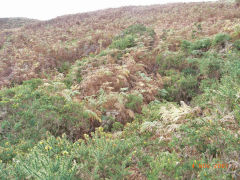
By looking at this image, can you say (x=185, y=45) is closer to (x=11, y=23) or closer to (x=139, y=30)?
(x=139, y=30)

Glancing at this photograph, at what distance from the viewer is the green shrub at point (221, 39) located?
26.3 feet

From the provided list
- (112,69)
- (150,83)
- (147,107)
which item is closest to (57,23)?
(112,69)

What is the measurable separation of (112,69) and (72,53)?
438 cm

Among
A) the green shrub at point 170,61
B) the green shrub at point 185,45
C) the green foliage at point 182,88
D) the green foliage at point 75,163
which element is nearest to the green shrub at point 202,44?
the green shrub at point 185,45

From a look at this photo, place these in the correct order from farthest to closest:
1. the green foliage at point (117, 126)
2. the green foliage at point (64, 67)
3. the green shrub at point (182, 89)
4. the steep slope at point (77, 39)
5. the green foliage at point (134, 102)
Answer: the green foliage at point (64, 67), the steep slope at point (77, 39), the green shrub at point (182, 89), the green foliage at point (134, 102), the green foliage at point (117, 126)

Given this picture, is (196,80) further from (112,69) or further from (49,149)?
(49,149)

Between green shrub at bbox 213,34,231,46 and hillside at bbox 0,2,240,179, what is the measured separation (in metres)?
0.04

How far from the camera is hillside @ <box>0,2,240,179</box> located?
2727 millimetres

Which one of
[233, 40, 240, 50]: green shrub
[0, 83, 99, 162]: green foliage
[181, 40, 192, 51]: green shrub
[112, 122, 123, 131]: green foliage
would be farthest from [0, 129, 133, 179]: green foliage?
[181, 40, 192, 51]: green shrub

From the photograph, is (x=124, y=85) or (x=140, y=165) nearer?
(x=140, y=165)

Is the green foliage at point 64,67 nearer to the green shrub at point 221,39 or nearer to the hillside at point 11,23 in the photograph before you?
the green shrub at point 221,39

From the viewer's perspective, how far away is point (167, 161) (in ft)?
8.84

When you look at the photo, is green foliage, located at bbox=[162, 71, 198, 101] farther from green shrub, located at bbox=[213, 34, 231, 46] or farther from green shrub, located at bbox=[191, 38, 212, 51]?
green shrub, located at bbox=[213, 34, 231, 46]

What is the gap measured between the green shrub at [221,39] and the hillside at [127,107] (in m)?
0.04
